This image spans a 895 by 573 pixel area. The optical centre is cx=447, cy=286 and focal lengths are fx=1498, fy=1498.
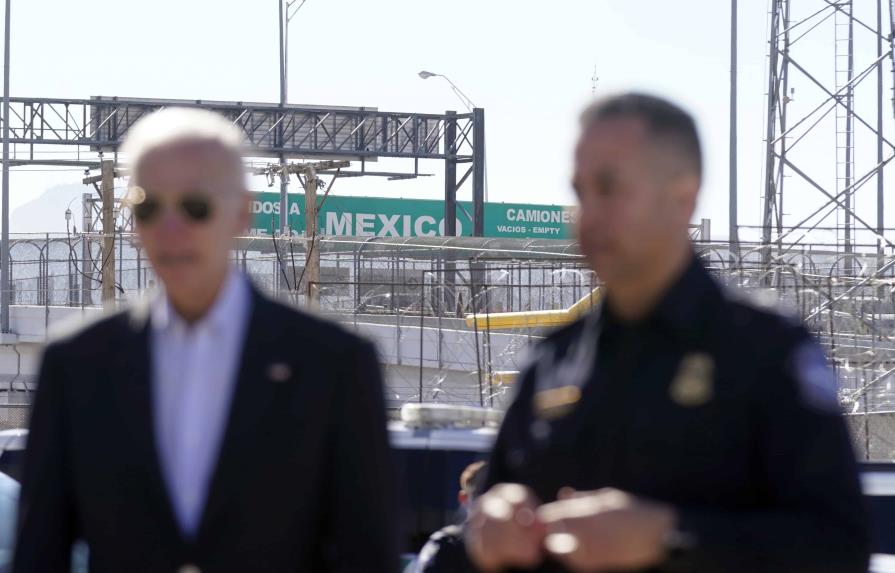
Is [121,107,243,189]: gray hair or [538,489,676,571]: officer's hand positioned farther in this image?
[121,107,243,189]: gray hair

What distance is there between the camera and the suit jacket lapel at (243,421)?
2.66 metres

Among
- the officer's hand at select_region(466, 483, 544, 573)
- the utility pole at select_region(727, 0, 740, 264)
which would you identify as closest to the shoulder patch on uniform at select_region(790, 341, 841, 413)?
the officer's hand at select_region(466, 483, 544, 573)

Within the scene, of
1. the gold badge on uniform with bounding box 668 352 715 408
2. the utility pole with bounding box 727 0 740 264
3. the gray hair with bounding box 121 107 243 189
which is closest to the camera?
the gold badge on uniform with bounding box 668 352 715 408

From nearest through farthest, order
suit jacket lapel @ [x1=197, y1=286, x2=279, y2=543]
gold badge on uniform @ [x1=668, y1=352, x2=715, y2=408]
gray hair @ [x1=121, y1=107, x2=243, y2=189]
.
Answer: gold badge on uniform @ [x1=668, y1=352, x2=715, y2=408] < suit jacket lapel @ [x1=197, y1=286, x2=279, y2=543] < gray hair @ [x1=121, y1=107, x2=243, y2=189]

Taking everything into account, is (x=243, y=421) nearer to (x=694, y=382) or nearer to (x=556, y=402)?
(x=556, y=402)

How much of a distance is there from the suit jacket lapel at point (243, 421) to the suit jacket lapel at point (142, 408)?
0.08 meters

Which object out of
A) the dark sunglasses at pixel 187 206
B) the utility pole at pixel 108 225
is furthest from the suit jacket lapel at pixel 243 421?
the utility pole at pixel 108 225

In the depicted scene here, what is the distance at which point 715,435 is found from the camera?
229 cm

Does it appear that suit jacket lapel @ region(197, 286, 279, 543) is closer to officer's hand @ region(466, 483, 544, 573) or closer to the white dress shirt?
the white dress shirt

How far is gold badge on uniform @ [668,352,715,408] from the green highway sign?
5913cm

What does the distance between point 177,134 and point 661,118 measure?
35.9 inches

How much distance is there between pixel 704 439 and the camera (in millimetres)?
2297

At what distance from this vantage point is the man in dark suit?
2684 millimetres

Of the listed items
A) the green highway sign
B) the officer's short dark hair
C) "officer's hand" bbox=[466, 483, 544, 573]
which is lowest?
"officer's hand" bbox=[466, 483, 544, 573]
